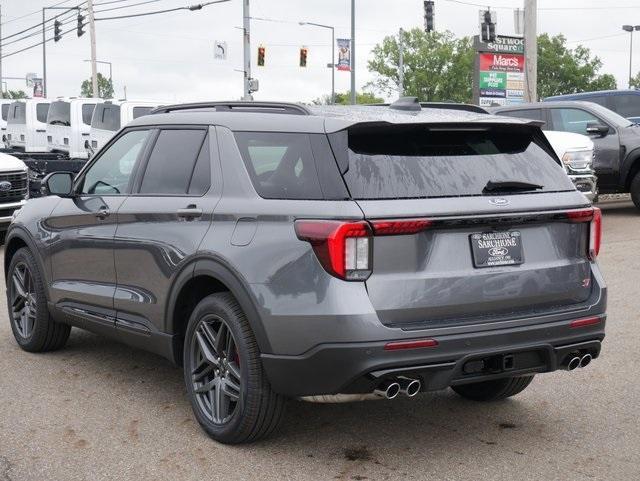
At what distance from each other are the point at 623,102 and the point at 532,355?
656 inches

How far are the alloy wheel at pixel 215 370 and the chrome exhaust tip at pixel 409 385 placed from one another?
0.82m

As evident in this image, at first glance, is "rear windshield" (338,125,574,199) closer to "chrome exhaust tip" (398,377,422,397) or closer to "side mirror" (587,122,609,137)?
"chrome exhaust tip" (398,377,422,397)

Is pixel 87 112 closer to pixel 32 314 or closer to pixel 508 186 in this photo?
pixel 32 314

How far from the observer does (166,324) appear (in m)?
5.23

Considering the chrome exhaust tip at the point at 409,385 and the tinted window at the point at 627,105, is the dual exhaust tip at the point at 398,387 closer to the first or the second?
the chrome exhaust tip at the point at 409,385

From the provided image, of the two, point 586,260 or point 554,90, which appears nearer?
point 586,260

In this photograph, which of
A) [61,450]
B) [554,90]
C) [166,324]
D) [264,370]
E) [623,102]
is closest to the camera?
[264,370]

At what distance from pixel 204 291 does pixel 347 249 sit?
1159mm

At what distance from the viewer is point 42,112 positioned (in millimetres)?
31906

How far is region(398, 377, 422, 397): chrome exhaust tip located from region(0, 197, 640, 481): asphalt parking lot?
422 mm

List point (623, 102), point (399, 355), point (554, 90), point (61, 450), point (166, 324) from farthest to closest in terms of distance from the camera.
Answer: point (554, 90), point (623, 102), point (166, 324), point (61, 450), point (399, 355)

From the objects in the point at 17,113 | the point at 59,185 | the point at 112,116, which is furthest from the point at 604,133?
the point at 17,113

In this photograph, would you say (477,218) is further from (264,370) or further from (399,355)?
(264,370)

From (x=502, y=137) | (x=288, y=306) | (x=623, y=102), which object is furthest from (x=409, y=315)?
(x=623, y=102)
